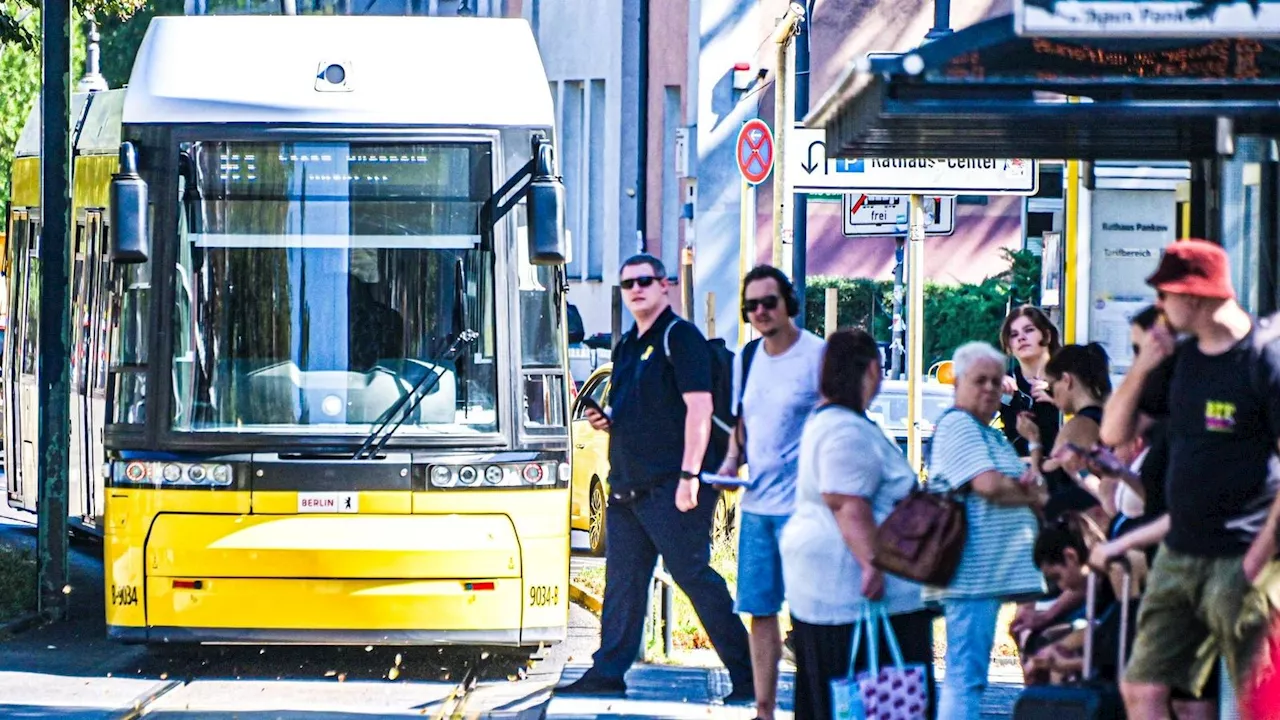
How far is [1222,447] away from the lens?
6625 mm

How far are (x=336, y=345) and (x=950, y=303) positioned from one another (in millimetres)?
22524

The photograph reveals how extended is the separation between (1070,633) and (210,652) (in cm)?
595

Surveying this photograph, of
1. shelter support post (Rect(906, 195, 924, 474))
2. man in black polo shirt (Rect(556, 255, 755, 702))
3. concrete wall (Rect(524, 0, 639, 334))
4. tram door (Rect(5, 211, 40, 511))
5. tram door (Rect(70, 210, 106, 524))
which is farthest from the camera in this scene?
concrete wall (Rect(524, 0, 639, 334))

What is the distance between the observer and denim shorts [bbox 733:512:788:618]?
28.8 ft

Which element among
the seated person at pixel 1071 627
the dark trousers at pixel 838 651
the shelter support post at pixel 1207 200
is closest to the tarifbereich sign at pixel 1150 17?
the shelter support post at pixel 1207 200

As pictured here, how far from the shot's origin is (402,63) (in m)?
11.4

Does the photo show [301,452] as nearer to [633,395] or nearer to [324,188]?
[324,188]

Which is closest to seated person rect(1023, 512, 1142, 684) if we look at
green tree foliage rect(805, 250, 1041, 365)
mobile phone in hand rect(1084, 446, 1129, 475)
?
mobile phone in hand rect(1084, 446, 1129, 475)

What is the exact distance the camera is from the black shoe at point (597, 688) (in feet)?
31.9

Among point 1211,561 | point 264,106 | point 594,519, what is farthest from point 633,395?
point 594,519

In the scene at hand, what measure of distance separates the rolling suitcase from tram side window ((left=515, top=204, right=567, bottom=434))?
4216mm

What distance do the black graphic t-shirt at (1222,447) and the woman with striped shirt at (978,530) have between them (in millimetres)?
991

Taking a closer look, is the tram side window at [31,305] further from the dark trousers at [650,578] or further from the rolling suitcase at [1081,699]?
the rolling suitcase at [1081,699]

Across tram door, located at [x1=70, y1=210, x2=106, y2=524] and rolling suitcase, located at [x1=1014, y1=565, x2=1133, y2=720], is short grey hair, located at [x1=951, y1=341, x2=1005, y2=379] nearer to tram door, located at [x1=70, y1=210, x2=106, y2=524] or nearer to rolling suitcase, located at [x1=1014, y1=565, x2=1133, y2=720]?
rolling suitcase, located at [x1=1014, y1=565, x2=1133, y2=720]
